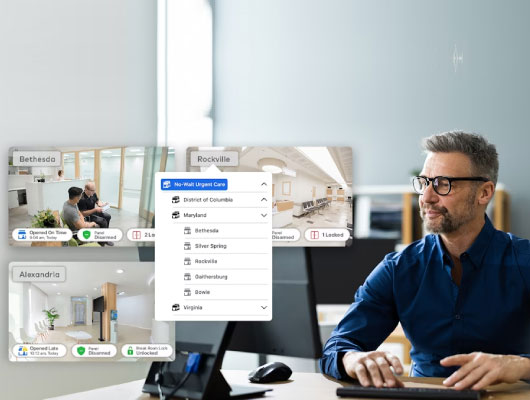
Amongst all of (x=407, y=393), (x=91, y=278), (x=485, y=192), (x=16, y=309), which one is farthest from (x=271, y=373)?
(x=485, y=192)

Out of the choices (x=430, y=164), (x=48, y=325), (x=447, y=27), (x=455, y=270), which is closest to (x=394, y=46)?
(x=447, y=27)

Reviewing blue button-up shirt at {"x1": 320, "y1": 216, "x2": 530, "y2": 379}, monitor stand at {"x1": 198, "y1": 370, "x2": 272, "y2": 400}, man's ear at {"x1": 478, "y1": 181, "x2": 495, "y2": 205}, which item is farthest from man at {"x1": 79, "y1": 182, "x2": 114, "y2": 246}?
man's ear at {"x1": 478, "y1": 181, "x2": 495, "y2": 205}

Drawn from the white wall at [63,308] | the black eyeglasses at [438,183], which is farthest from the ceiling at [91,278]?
the black eyeglasses at [438,183]

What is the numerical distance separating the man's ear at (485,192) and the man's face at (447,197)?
1 cm

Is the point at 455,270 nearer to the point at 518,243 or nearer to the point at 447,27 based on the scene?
the point at 518,243

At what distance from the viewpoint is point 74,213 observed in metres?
1.18

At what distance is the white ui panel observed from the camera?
1.12 metres

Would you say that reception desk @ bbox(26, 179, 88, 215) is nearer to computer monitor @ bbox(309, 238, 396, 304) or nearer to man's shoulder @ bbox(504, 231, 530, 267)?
computer monitor @ bbox(309, 238, 396, 304)

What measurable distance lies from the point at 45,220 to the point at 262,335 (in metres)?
0.46

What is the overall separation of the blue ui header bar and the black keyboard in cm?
41

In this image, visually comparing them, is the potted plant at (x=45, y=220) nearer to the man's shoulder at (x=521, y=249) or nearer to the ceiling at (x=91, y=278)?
the ceiling at (x=91, y=278)

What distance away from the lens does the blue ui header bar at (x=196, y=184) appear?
1.13 m

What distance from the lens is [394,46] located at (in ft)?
4.51

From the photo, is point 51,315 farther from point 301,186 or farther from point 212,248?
point 301,186
